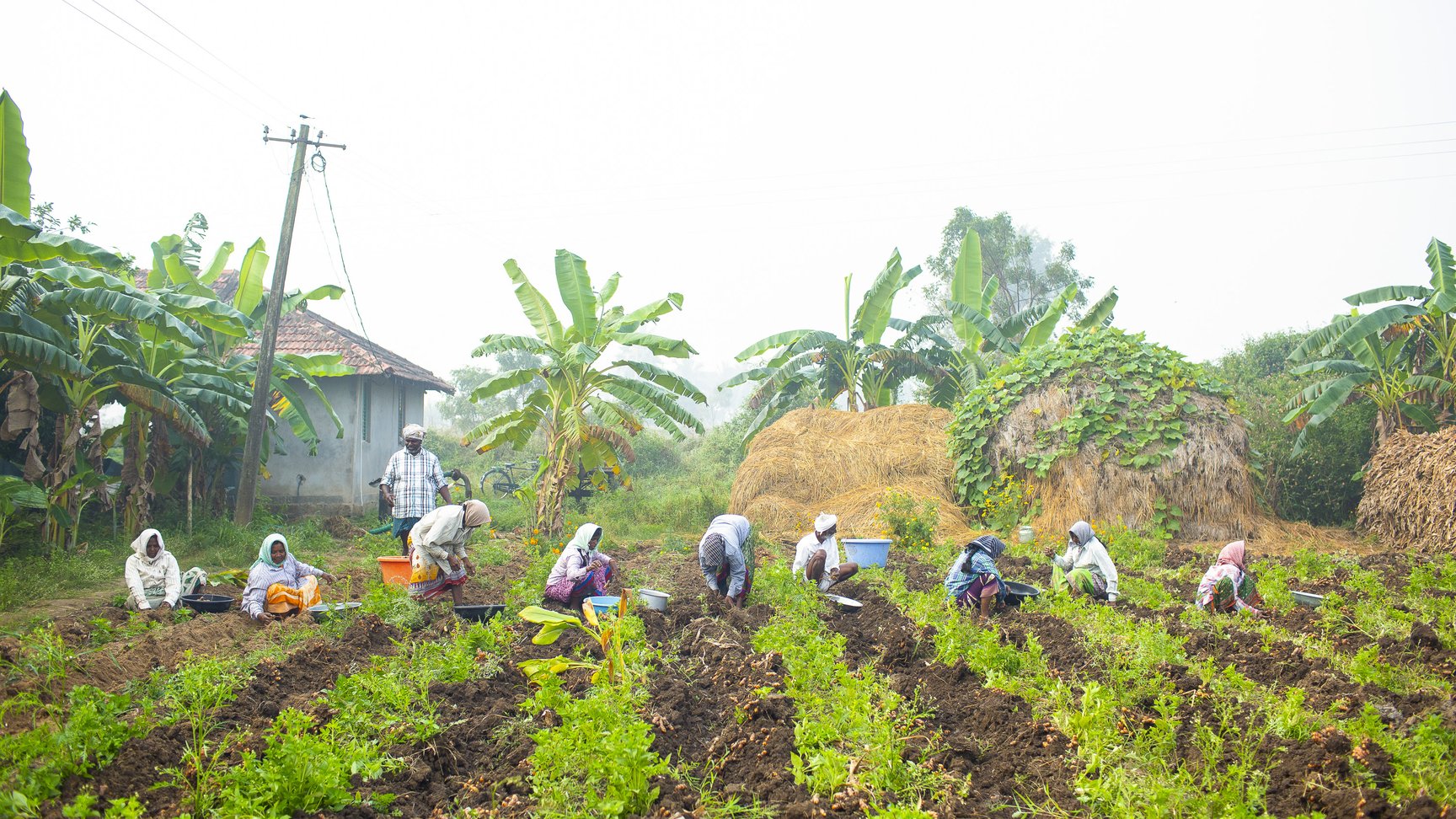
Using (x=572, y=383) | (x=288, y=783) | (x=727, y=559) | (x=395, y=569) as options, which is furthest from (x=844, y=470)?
(x=288, y=783)

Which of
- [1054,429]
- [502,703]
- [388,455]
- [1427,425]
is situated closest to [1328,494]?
[1427,425]

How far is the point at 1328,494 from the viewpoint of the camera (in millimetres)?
15109

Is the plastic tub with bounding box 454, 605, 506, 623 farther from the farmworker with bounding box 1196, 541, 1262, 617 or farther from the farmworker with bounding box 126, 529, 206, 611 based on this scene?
the farmworker with bounding box 1196, 541, 1262, 617

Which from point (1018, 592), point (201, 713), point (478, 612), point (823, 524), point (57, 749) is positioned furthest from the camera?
point (823, 524)

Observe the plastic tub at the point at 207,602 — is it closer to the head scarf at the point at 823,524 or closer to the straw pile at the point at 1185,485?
the head scarf at the point at 823,524

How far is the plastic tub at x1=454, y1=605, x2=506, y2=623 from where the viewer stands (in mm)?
7570

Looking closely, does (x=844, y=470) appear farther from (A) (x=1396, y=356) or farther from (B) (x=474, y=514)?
(B) (x=474, y=514)

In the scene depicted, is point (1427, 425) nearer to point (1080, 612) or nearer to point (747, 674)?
point (1080, 612)

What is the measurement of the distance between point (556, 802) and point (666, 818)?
0.47 metres

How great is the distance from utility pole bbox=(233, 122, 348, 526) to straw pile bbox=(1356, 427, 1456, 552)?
1539 cm

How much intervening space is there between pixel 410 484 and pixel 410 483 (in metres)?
0.02

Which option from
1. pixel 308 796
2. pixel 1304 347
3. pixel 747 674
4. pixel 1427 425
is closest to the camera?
pixel 308 796

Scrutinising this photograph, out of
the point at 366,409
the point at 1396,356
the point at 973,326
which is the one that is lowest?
the point at 366,409

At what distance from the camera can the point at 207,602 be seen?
820cm
